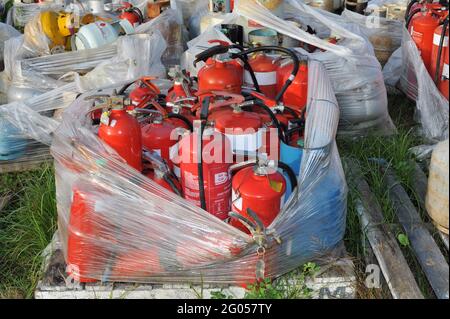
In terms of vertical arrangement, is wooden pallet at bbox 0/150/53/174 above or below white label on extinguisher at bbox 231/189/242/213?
below

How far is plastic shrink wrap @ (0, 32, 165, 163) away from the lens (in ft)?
9.05

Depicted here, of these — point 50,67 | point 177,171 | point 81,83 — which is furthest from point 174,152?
point 50,67

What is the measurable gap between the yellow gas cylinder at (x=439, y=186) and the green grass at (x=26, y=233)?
132 cm

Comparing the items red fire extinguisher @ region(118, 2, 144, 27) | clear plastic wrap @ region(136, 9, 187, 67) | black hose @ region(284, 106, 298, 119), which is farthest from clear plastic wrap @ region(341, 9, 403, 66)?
black hose @ region(284, 106, 298, 119)

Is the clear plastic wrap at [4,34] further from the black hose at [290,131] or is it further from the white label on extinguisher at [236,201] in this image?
the white label on extinguisher at [236,201]

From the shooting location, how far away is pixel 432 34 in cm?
304

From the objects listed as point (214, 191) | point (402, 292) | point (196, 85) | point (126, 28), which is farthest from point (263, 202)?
point (126, 28)

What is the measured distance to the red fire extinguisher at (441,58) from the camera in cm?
281

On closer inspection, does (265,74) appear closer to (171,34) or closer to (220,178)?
(220,178)

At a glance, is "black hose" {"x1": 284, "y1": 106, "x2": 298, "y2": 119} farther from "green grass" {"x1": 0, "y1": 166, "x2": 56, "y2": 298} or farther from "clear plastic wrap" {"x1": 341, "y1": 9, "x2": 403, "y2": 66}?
"clear plastic wrap" {"x1": 341, "y1": 9, "x2": 403, "y2": 66}

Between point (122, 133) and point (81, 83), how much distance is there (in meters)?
1.11

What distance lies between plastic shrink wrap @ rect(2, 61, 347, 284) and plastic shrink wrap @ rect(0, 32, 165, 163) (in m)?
0.90

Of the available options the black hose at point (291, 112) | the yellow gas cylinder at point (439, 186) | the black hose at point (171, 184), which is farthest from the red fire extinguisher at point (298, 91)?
the yellow gas cylinder at point (439, 186)

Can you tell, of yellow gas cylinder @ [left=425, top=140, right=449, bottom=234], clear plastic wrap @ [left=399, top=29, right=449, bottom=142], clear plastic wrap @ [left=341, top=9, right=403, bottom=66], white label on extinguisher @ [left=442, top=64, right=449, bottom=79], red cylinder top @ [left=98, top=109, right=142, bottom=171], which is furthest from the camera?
clear plastic wrap @ [left=341, top=9, right=403, bottom=66]
